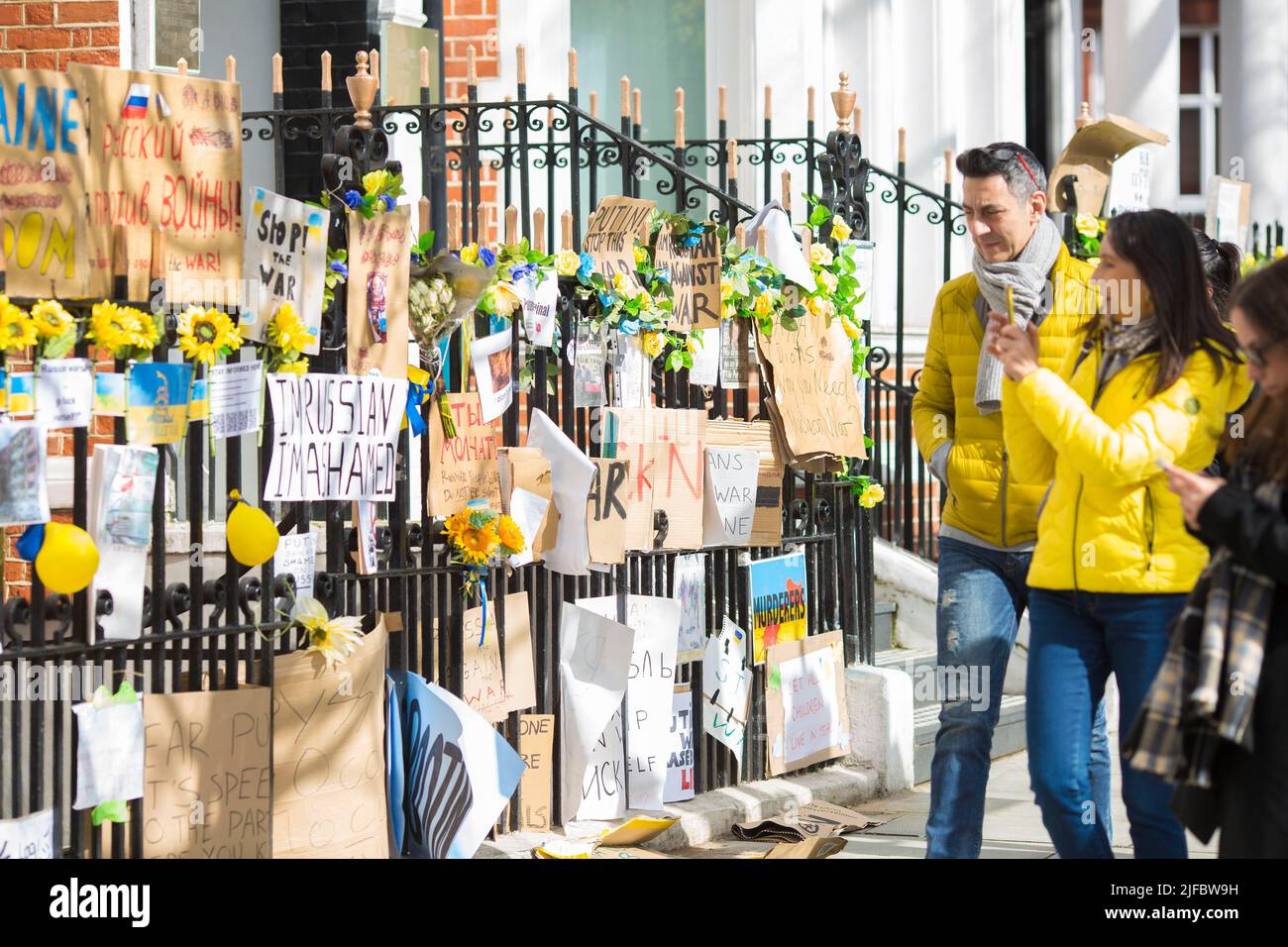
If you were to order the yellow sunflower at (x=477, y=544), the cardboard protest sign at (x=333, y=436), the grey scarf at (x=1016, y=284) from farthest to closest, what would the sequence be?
the yellow sunflower at (x=477, y=544) → the grey scarf at (x=1016, y=284) → the cardboard protest sign at (x=333, y=436)

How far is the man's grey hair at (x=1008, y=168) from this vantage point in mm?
5004

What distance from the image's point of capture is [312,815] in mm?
4891

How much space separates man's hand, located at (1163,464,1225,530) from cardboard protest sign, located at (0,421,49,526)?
→ 2.54m

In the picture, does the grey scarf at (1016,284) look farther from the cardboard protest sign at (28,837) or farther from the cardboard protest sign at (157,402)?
the cardboard protest sign at (28,837)

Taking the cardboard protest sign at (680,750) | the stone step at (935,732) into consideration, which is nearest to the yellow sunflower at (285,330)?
the cardboard protest sign at (680,750)

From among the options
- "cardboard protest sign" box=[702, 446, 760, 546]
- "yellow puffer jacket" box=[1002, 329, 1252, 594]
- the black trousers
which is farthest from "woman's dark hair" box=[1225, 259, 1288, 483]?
"cardboard protest sign" box=[702, 446, 760, 546]

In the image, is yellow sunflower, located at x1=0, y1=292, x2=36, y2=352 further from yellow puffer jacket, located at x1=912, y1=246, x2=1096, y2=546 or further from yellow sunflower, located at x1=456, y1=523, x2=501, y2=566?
yellow puffer jacket, located at x1=912, y1=246, x2=1096, y2=546

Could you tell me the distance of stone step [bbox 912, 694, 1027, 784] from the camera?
7.49 metres

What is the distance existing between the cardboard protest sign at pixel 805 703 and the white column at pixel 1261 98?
8.19 meters

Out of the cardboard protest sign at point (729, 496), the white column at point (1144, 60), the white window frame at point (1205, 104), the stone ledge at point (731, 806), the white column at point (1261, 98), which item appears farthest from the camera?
the white window frame at point (1205, 104)

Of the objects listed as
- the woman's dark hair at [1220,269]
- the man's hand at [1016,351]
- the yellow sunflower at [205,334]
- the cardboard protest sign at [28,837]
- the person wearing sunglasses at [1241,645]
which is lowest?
the cardboard protest sign at [28,837]

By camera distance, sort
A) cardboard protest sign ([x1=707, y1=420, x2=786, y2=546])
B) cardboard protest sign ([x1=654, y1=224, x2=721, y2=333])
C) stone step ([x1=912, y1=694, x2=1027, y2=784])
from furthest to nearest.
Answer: stone step ([x1=912, y1=694, x2=1027, y2=784]), cardboard protest sign ([x1=707, y1=420, x2=786, y2=546]), cardboard protest sign ([x1=654, y1=224, x2=721, y2=333])
